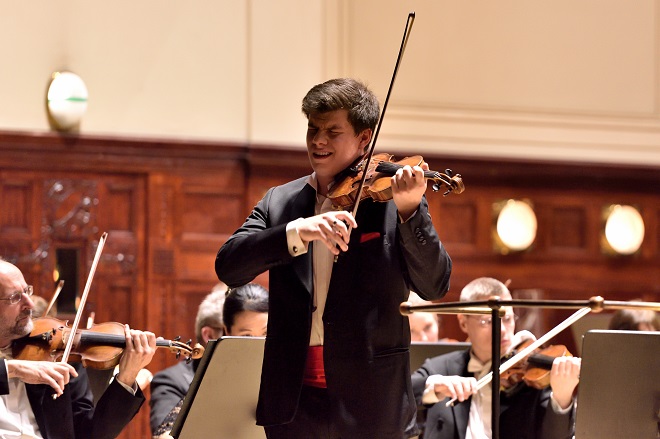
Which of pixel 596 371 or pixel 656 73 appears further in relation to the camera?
pixel 656 73

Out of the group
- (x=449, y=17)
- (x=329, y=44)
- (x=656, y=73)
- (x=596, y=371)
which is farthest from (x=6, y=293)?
(x=656, y=73)

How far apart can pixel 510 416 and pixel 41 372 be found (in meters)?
1.74

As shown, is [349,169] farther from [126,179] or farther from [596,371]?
[126,179]

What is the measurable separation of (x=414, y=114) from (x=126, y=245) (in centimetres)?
207

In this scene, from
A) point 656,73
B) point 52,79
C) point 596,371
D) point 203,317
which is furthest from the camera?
point 656,73

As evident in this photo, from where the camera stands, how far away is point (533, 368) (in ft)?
12.9

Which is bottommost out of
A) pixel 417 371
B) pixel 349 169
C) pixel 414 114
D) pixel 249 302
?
pixel 417 371

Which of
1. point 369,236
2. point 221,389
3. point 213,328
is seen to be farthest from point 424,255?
point 213,328

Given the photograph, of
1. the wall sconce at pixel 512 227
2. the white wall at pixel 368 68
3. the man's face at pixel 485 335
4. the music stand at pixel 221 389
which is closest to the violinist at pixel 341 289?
the music stand at pixel 221 389

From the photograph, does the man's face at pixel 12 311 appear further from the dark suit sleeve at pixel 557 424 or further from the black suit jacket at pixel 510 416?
the dark suit sleeve at pixel 557 424

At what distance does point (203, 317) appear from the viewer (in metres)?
4.39

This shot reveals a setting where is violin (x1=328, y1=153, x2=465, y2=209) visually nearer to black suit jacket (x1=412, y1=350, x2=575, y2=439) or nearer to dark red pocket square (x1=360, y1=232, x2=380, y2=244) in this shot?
dark red pocket square (x1=360, y1=232, x2=380, y2=244)

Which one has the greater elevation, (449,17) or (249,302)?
(449,17)

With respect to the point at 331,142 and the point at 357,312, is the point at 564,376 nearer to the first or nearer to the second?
the point at 357,312
